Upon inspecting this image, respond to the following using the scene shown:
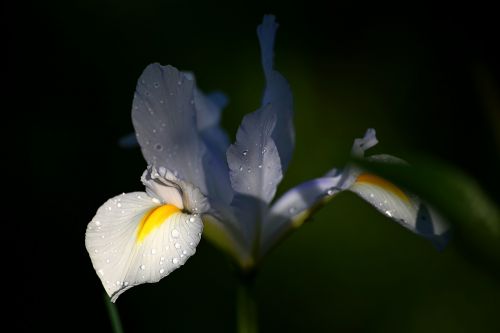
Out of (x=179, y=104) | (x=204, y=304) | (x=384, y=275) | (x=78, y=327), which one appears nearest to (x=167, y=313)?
(x=204, y=304)

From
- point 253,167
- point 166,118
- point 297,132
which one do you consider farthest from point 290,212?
point 297,132

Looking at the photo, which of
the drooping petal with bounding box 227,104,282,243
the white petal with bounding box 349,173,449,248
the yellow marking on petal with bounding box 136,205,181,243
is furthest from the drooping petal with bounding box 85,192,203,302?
the white petal with bounding box 349,173,449,248

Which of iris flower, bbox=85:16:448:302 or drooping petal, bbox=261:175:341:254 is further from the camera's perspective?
drooping petal, bbox=261:175:341:254

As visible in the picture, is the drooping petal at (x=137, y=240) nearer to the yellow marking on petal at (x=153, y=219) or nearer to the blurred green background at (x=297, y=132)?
the yellow marking on petal at (x=153, y=219)

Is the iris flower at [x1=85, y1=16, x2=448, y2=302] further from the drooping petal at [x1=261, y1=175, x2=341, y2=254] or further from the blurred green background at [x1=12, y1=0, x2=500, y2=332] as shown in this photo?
the blurred green background at [x1=12, y1=0, x2=500, y2=332]

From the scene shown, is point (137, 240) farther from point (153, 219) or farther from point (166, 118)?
point (166, 118)

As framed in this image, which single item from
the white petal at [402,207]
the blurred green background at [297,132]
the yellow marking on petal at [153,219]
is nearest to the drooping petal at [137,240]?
the yellow marking on petal at [153,219]

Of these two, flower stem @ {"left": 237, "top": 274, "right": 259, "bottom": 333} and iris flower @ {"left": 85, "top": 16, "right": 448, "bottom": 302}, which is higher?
iris flower @ {"left": 85, "top": 16, "right": 448, "bottom": 302}
